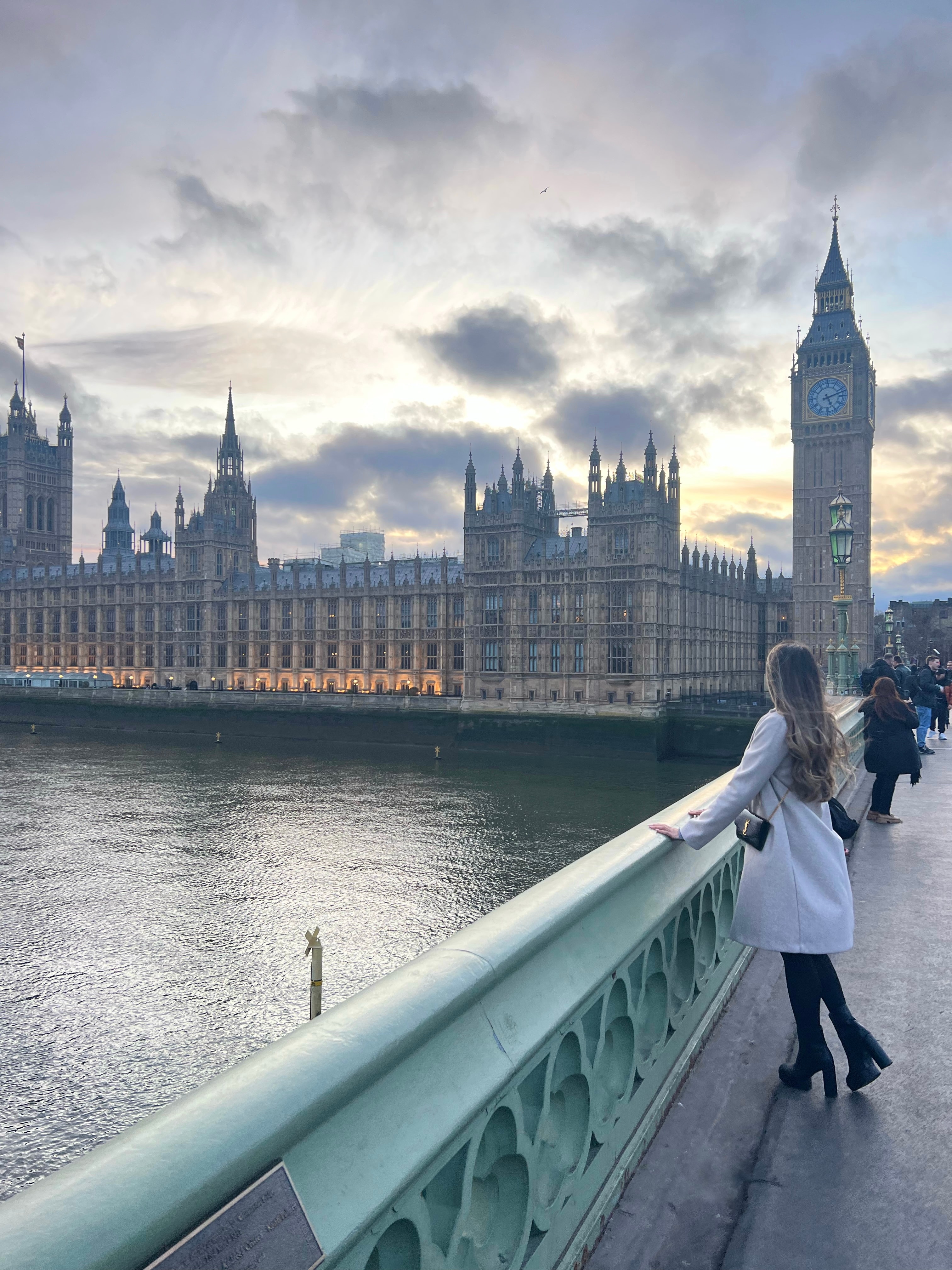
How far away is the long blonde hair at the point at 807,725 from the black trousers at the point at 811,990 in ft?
2.22

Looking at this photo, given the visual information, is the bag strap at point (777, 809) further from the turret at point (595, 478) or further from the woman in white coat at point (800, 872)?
the turret at point (595, 478)

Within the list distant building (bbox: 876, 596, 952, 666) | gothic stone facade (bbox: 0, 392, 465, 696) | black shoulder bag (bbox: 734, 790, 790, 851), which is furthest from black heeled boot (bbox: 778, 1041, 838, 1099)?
distant building (bbox: 876, 596, 952, 666)

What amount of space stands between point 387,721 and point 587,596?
16.5 metres

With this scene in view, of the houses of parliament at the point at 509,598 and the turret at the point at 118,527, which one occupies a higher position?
the turret at the point at 118,527

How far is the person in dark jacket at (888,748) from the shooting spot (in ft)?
28.1

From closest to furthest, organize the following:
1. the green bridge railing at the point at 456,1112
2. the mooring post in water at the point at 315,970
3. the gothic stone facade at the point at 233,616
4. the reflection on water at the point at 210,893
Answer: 1. the green bridge railing at the point at 456,1112
2. the mooring post in water at the point at 315,970
3. the reflection on water at the point at 210,893
4. the gothic stone facade at the point at 233,616

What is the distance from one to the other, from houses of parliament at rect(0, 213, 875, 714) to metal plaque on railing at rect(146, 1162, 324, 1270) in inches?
2137

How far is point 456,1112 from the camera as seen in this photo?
1879mm

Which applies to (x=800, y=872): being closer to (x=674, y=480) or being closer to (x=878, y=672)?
(x=878, y=672)

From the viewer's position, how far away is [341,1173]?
1.60 meters

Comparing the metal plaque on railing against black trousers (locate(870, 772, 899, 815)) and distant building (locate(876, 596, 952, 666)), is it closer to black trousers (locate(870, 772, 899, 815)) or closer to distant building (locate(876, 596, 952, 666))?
black trousers (locate(870, 772, 899, 815))

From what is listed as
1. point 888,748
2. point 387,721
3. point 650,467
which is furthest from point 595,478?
point 888,748

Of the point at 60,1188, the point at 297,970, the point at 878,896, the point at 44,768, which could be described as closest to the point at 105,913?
the point at 297,970

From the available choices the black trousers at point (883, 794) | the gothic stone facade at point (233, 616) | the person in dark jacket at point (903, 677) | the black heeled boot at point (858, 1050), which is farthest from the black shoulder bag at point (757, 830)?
the gothic stone facade at point (233, 616)
